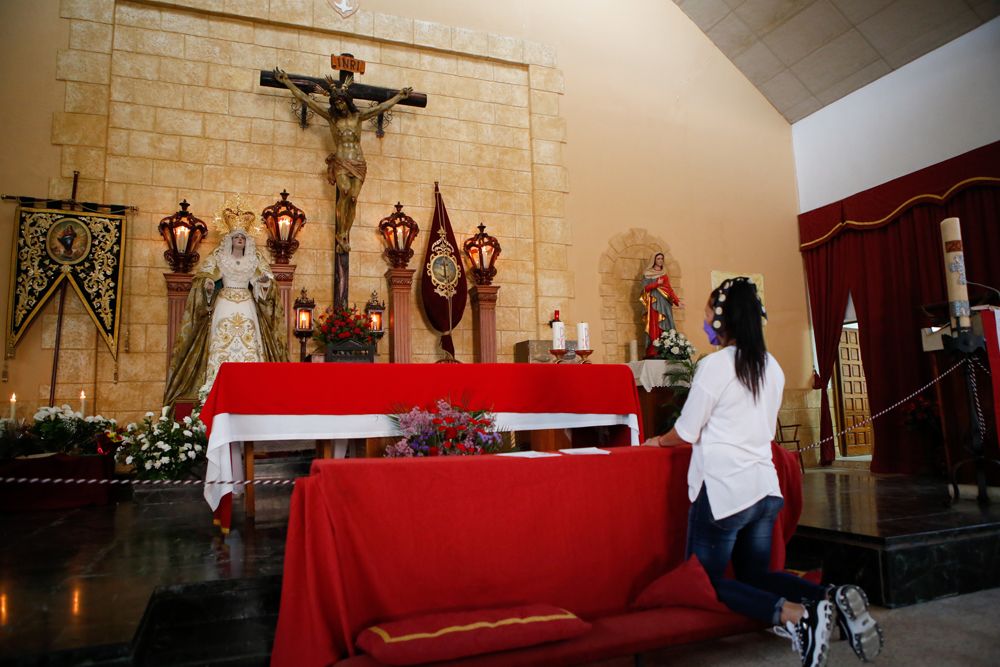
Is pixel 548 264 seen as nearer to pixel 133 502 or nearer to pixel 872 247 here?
pixel 872 247

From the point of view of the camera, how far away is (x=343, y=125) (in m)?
6.92

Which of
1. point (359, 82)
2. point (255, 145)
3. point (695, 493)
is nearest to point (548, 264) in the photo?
point (359, 82)

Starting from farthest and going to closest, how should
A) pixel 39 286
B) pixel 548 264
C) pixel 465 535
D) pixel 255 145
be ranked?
pixel 548 264 → pixel 255 145 → pixel 39 286 → pixel 465 535

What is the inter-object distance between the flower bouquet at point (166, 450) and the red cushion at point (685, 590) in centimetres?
375

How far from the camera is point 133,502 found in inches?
203

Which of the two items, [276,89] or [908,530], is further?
[276,89]

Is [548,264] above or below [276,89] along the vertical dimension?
below

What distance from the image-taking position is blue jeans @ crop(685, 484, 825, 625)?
2.45 meters

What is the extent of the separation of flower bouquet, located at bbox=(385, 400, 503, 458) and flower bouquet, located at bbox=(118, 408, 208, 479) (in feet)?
6.50

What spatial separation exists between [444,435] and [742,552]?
1778 millimetres

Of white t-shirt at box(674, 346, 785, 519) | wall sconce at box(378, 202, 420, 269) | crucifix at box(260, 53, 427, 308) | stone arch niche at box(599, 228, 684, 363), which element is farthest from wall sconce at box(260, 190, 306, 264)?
white t-shirt at box(674, 346, 785, 519)

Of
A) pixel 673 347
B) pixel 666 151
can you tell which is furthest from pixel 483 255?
pixel 666 151

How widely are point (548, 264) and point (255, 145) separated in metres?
3.66

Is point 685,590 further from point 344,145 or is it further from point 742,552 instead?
point 344,145
